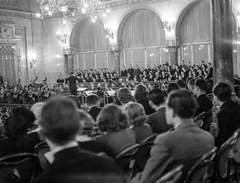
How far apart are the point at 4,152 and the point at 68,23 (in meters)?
19.9

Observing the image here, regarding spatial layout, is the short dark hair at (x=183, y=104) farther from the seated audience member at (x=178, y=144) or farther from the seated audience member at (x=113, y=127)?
the seated audience member at (x=113, y=127)

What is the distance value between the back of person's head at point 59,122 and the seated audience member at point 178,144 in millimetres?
1008

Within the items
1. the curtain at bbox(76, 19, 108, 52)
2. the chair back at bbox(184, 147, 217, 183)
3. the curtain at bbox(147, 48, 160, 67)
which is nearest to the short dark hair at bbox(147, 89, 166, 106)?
the chair back at bbox(184, 147, 217, 183)

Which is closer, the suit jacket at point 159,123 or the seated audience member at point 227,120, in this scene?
the seated audience member at point 227,120

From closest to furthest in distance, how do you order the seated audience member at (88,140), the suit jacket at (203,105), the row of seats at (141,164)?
1. the row of seats at (141,164)
2. the seated audience member at (88,140)
3. the suit jacket at (203,105)

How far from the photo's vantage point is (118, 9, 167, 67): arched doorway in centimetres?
1912

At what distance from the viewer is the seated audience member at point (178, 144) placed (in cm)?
251

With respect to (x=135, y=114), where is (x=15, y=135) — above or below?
below

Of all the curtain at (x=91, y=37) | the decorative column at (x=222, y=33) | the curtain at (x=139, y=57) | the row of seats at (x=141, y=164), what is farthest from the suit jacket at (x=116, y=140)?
the curtain at (x=91, y=37)

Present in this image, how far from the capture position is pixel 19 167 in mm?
3166

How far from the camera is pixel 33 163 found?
2.99m

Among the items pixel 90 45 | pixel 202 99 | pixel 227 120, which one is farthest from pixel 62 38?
pixel 227 120

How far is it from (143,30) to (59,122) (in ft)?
60.5

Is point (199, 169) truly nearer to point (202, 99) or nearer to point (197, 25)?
point (202, 99)
